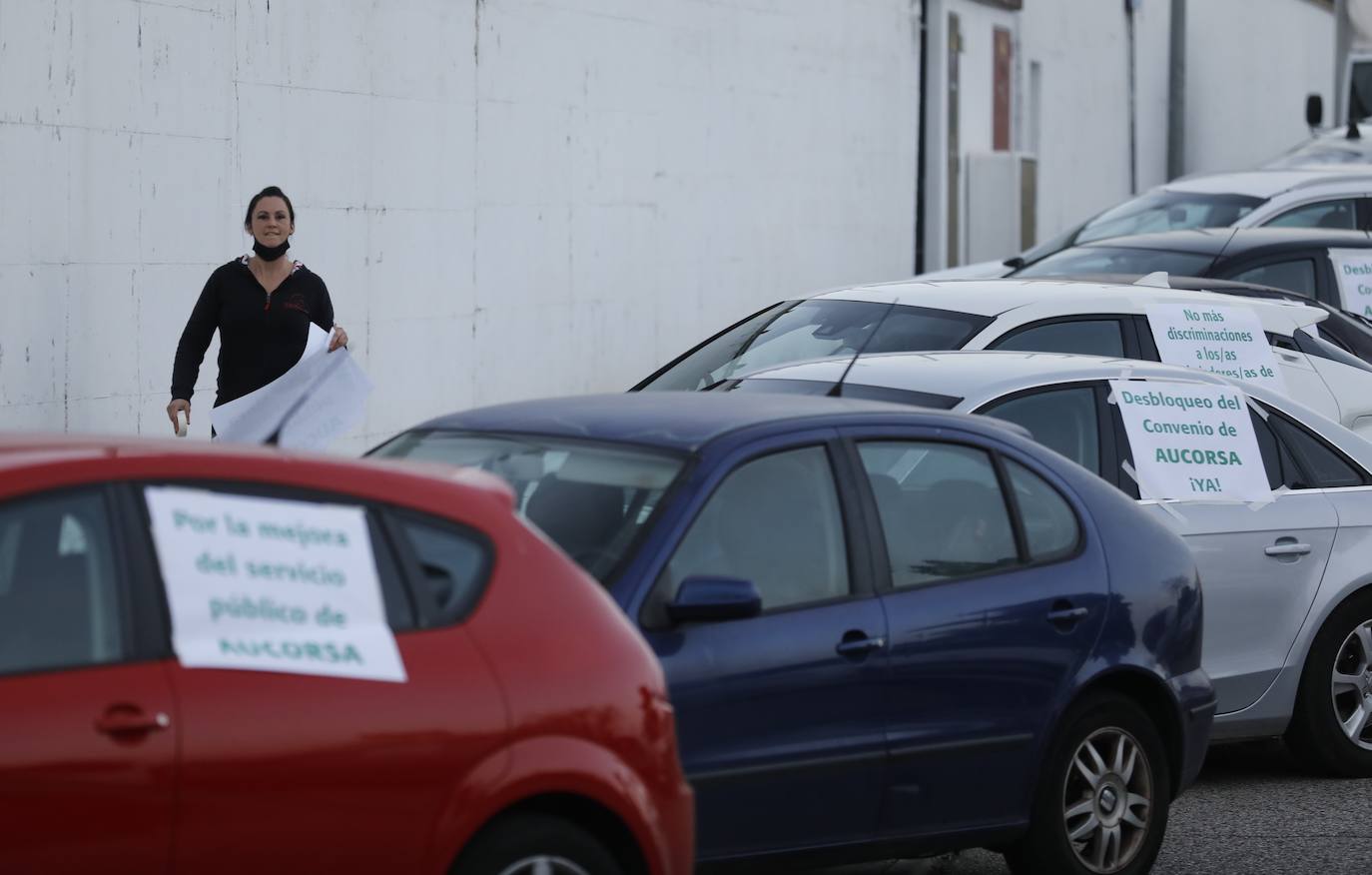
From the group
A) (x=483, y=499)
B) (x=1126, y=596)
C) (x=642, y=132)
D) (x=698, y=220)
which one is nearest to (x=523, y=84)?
(x=642, y=132)

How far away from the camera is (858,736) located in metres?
5.77

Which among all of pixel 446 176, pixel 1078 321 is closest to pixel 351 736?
pixel 1078 321

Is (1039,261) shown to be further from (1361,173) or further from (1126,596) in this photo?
(1126,596)

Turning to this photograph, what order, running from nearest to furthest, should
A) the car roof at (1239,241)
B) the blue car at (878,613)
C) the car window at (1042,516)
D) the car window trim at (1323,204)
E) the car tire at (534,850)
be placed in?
1. the car tire at (534,850)
2. the blue car at (878,613)
3. the car window at (1042,516)
4. the car roof at (1239,241)
5. the car window trim at (1323,204)

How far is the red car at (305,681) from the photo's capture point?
4.02 m

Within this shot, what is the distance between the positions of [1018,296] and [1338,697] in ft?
7.46

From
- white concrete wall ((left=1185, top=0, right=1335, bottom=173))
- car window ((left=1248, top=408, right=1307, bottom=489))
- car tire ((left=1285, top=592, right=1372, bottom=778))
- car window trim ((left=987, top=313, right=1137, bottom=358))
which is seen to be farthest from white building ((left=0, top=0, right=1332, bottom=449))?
white concrete wall ((left=1185, top=0, right=1335, bottom=173))

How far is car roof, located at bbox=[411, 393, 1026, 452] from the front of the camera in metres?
5.91

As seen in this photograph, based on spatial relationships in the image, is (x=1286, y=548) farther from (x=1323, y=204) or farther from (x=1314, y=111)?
(x=1314, y=111)

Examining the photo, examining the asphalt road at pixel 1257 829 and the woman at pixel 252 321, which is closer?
the asphalt road at pixel 1257 829

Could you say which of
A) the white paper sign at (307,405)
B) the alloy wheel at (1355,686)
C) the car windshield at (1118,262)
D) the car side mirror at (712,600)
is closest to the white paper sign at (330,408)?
the white paper sign at (307,405)

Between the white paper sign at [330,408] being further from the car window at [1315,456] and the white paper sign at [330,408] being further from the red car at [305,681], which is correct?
the car window at [1315,456]

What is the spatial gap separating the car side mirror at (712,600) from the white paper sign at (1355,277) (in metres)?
9.03

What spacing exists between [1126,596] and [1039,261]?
28.6 feet
